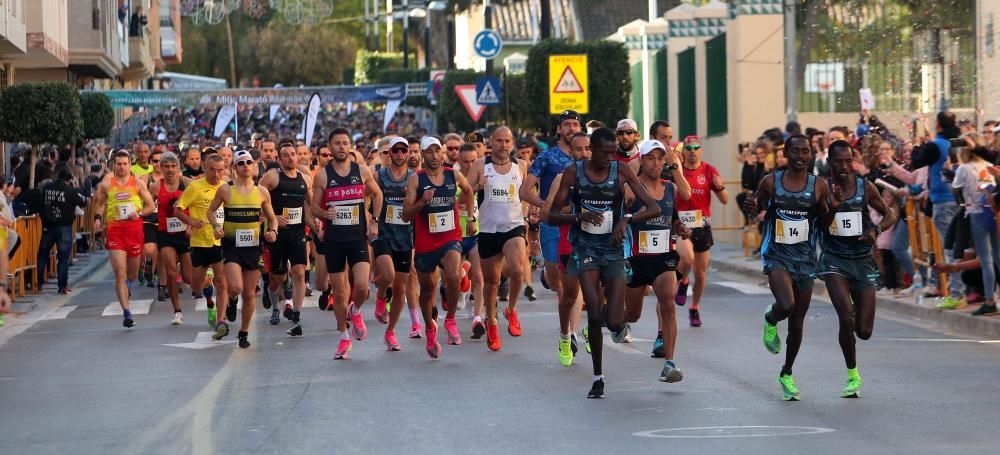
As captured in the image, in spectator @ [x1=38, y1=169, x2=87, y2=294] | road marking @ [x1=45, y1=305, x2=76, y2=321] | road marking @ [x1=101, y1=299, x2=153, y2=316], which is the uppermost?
spectator @ [x1=38, y1=169, x2=87, y2=294]

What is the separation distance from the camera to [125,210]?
18.8 metres

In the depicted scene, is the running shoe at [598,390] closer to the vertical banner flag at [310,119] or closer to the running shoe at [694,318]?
the running shoe at [694,318]

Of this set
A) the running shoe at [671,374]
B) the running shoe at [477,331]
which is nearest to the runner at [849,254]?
the running shoe at [671,374]

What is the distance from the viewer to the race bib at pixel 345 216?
1459 centimetres

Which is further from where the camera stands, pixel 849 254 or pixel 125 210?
pixel 125 210

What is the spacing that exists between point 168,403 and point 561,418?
2.87 m

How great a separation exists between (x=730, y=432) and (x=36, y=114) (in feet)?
72.1

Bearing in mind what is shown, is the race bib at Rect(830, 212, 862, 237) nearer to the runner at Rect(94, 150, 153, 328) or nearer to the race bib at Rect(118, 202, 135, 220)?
the runner at Rect(94, 150, 153, 328)

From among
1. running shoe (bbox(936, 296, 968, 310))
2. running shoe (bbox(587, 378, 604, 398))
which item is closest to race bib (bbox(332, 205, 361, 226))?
running shoe (bbox(587, 378, 604, 398))

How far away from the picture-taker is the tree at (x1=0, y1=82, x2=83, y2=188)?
96.9 feet

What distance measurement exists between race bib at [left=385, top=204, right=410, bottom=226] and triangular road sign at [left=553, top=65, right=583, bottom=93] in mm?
14745

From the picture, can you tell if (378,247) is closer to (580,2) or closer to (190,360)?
(190,360)

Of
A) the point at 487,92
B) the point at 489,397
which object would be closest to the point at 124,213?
the point at 489,397

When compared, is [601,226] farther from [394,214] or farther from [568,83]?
[568,83]
